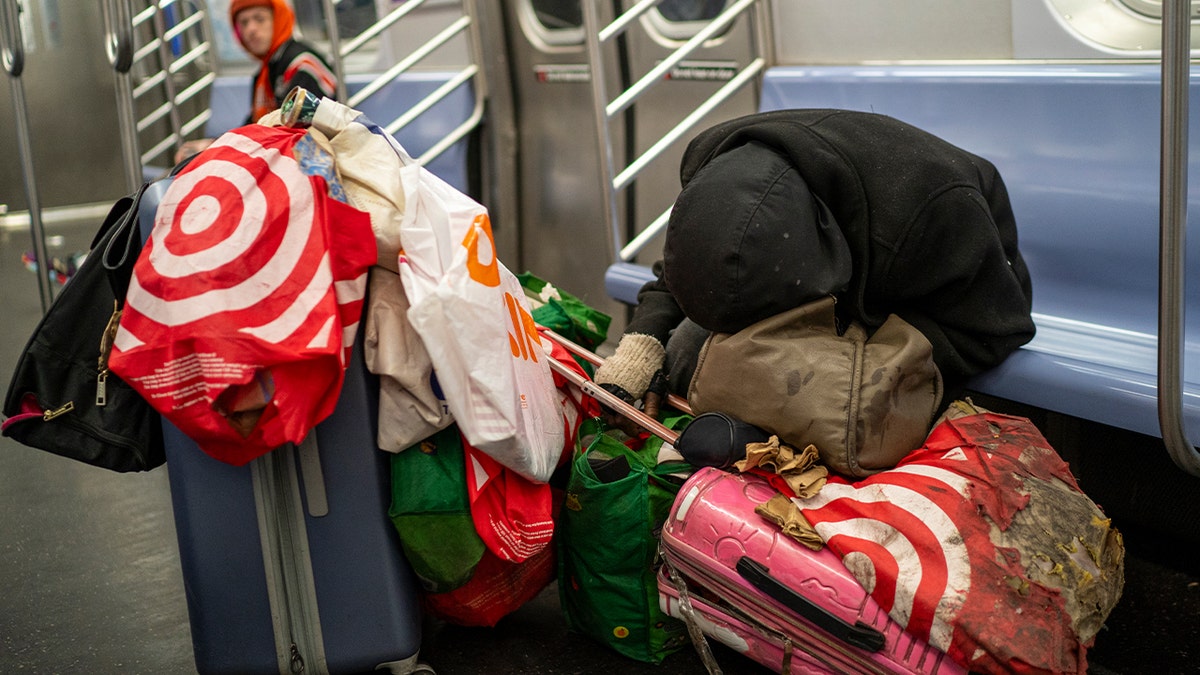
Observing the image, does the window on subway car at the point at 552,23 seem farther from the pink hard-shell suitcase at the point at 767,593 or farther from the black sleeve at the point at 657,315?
the pink hard-shell suitcase at the point at 767,593

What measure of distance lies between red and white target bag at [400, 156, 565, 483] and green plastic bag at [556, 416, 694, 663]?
13cm

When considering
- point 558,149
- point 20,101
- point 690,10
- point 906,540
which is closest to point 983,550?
point 906,540

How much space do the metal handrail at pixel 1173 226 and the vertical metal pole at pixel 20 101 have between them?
3.56 metres

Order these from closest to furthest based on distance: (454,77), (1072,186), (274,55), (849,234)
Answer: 1. (849,234)
2. (1072,186)
3. (274,55)
4. (454,77)

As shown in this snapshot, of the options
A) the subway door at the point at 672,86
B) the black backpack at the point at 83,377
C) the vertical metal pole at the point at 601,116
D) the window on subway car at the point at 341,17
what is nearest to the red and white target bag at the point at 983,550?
the black backpack at the point at 83,377

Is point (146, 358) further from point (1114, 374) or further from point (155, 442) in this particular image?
point (1114, 374)

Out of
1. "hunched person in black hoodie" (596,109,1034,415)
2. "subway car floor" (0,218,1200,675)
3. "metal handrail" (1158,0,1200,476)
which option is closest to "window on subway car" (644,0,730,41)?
"hunched person in black hoodie" (596,109,1034,415)

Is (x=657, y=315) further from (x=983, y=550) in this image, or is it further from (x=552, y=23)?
(x=552, y=23)

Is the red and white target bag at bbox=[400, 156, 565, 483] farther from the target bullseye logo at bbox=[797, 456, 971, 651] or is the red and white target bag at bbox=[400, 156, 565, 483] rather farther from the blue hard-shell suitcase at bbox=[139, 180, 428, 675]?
the target bullseye logo at bbox=[797, 456, 971, 651]

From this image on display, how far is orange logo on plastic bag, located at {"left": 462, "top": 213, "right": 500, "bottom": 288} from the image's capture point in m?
1.67

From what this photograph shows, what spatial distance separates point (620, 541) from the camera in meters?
1.87

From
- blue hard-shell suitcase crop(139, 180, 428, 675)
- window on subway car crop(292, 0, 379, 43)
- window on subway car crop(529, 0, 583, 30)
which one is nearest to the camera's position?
blue hard-shell suitcase crop(139, 180, 428, 675)

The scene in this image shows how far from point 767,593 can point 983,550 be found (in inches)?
13.0

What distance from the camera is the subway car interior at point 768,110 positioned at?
6.41 feet
